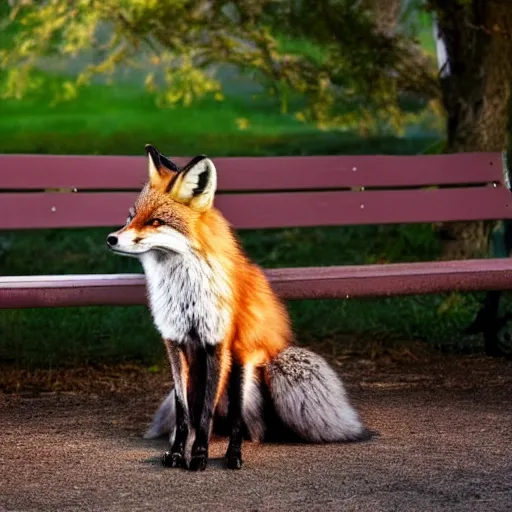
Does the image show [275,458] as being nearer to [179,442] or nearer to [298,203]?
[179,442]

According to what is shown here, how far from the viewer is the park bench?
4992 millimetres

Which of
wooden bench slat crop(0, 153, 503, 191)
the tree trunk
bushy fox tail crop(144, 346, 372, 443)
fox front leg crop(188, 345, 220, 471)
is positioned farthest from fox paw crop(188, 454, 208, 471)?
the tree trunk

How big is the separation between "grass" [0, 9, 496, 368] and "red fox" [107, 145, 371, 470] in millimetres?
2167

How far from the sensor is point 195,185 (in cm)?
389

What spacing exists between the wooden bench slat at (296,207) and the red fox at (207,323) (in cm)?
159

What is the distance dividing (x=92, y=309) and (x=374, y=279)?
2.75 m

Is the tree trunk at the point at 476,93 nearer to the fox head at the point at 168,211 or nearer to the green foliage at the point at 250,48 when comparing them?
the green foliage at the point at 250,48

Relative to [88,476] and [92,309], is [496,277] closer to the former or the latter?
[88,476]

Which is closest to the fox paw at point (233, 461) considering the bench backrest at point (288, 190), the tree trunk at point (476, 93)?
the bench backrest at point (288, 190)

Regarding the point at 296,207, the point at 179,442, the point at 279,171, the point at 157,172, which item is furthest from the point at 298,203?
the point at 179,442

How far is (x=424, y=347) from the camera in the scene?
21.6 ft

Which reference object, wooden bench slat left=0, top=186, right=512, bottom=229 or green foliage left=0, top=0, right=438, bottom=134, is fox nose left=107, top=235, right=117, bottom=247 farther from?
green foliage left=0, top=0, right=438, bottom=134

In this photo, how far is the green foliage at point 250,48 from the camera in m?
8.28

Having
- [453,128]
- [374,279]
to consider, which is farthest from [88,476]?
[453,128]
